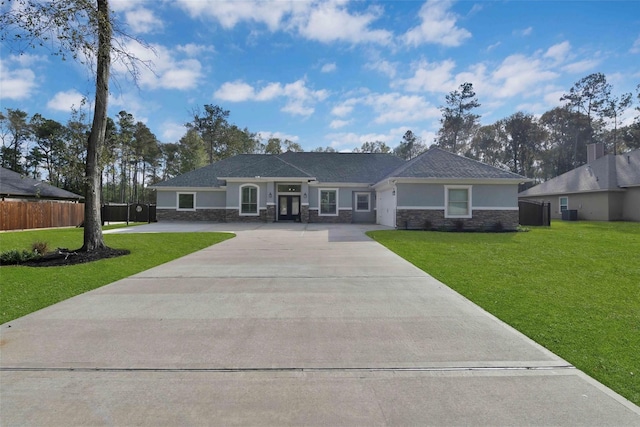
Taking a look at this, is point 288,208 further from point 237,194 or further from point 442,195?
point 442,195

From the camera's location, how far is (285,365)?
10.6ft

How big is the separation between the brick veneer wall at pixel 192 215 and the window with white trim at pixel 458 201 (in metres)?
14.9

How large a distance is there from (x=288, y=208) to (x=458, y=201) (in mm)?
11368

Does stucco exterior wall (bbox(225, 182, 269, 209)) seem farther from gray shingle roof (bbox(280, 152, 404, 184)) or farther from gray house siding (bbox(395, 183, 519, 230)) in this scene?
gray house siding (bbox(395, 183, 519, 230))

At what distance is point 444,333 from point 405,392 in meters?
1.47

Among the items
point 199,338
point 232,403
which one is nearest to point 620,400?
point 232,403

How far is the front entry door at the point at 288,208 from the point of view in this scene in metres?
24.2

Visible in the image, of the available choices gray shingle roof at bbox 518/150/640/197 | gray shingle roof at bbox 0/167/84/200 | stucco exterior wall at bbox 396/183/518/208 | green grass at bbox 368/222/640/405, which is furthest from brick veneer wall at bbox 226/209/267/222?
gray shingle roof at bbox 518/150/640/197

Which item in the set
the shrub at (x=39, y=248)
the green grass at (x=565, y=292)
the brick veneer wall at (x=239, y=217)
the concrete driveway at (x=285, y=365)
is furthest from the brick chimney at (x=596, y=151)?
the shrub at (x=39, y=248)

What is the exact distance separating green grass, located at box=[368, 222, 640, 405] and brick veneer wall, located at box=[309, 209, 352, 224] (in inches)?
478

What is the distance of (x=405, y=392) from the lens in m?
2.78

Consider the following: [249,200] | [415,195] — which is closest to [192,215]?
[249,200]

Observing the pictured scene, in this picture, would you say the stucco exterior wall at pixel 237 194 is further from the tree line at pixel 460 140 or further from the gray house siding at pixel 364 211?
the tree line at pixel 460 140

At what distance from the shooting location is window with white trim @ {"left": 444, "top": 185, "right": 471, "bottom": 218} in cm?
1818
